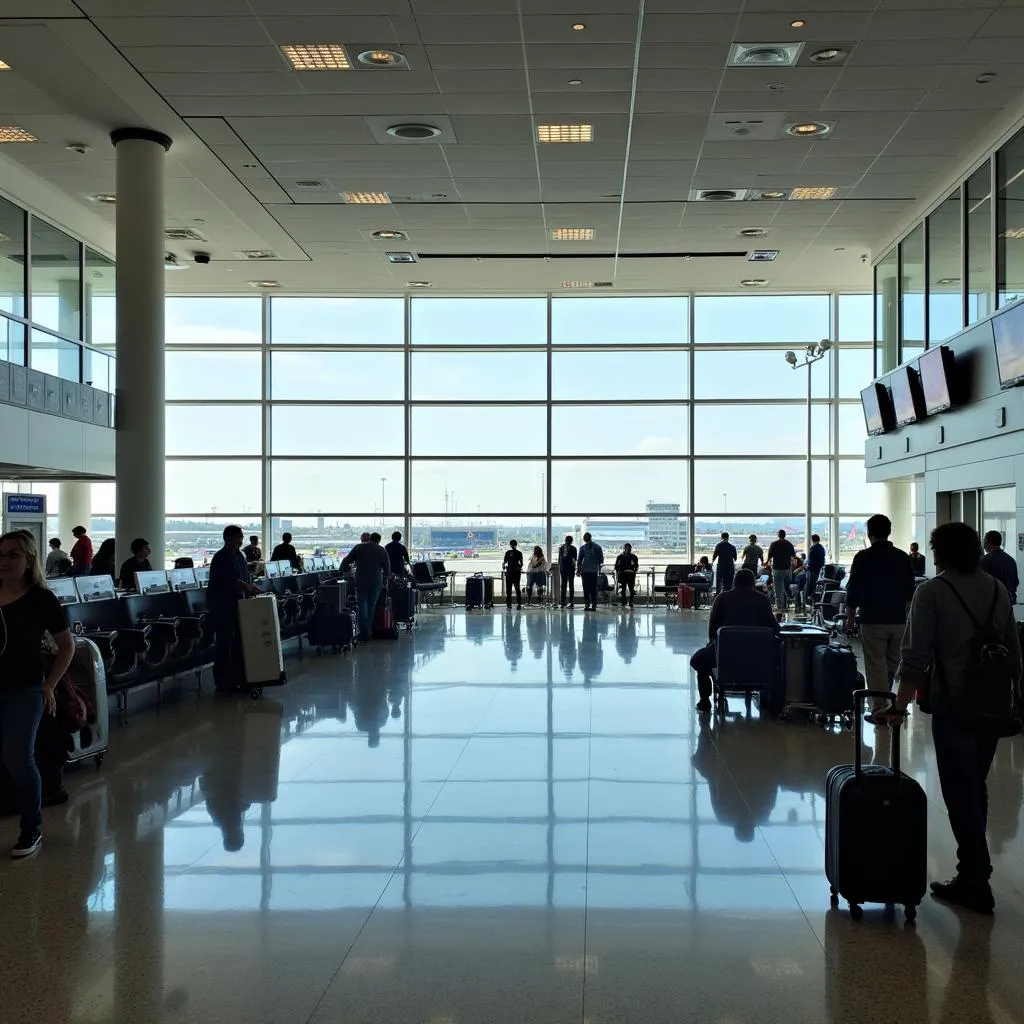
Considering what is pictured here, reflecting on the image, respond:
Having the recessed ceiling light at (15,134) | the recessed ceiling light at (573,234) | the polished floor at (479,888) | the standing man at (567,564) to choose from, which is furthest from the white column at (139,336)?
the standing man at (567,564)

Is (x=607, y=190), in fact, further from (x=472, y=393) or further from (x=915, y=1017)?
(x=915, y=1017)

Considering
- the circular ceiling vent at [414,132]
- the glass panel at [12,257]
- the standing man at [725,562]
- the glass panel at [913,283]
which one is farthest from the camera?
the standing man at [725,562]

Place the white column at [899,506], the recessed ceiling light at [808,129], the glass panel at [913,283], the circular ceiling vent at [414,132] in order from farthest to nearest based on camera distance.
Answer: the white column at [899,506]
the glass panel at [913,283]
the circular ceiling vent at [414,132]
the recessed ceiling light at [808,129]

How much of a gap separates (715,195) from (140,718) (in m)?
11.3

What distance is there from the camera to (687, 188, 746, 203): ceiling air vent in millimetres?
14867

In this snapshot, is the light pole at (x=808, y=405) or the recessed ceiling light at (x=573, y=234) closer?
the recessed ceiling light at (x=573, y=234)

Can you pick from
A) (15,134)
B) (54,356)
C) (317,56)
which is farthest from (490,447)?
(317,56)

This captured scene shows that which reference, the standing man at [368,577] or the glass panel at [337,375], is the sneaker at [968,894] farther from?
the glass panel at [337,375]

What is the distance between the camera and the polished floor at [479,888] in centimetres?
313

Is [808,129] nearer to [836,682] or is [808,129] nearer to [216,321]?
[836,682]

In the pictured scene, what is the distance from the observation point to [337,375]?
2255cm

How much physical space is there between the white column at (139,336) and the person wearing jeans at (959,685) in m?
10.7

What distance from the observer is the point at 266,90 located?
1129 centimetres

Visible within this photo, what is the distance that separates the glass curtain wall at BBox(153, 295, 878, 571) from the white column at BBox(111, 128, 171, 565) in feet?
31.3
